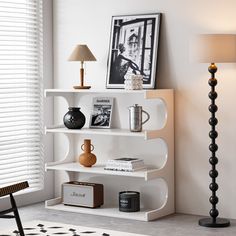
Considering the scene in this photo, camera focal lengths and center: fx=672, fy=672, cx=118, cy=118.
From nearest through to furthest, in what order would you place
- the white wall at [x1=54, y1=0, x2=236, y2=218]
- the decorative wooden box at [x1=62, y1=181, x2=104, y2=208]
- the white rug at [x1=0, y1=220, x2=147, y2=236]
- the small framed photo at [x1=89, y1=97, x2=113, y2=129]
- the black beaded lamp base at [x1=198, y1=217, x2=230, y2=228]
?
1. the white rug at [x1=0, y1=220, x2=147, y2=236]
2. the black beaded lamp base at [x1=198, y1=217, x2=230, y2=228]
3. the white wall at [x1=54, y1=0, x2=236, y2=218]
4. the decorative wooden box at [x1=62, y1=181, x2=104, y2=208]
5. the small framed photo at [x1=89, y1=97, x2=113, y2=129]

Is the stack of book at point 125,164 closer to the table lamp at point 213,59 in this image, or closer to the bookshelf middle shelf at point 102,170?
the bookshelf middle shelf at point 102,170

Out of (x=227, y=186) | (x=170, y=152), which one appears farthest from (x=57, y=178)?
(x=227, y=186)

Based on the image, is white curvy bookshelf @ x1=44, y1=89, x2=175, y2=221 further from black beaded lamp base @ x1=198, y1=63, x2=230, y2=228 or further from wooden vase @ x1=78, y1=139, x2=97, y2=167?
black beaded lamp base @ x1=198, y1=63, x2=230, y2=228

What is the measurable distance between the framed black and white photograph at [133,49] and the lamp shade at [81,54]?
257mm

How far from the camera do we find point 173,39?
5.75m

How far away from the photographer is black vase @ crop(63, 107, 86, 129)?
19.6 feet

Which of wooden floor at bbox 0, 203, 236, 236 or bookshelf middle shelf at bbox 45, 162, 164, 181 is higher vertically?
bookshelf middle shelf at bbox 45, 162, 164, 181

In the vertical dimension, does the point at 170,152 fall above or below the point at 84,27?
below

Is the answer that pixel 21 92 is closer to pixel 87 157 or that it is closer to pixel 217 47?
pixel 87 157

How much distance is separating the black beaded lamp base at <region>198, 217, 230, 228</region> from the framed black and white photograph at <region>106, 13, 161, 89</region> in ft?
4.00

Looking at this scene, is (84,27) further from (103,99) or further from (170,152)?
(170,152)

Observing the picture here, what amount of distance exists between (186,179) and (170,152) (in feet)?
0.90

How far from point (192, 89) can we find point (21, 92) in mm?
1589

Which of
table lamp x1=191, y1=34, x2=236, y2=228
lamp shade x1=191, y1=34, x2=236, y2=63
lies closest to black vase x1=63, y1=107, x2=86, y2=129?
table lamp x1=191, y1=34, x2=236, y2=228
